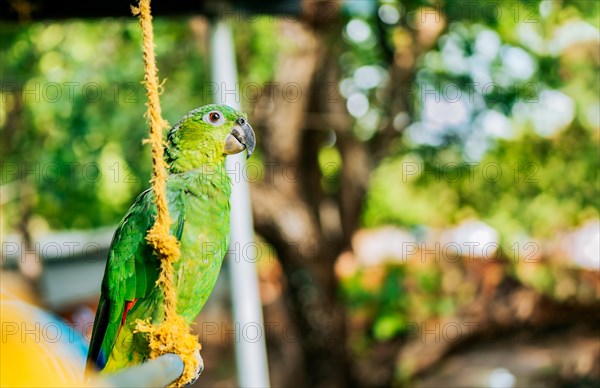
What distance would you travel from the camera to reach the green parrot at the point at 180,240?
36.5 inches

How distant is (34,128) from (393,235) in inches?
182

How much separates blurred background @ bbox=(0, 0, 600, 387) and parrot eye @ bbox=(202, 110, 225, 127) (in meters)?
2.27

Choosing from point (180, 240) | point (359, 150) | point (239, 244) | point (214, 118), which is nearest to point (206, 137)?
point (214, 118)

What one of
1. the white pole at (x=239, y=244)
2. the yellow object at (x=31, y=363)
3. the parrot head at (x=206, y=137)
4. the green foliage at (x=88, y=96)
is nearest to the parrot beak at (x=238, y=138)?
the parrot head at (x=206, y=137)

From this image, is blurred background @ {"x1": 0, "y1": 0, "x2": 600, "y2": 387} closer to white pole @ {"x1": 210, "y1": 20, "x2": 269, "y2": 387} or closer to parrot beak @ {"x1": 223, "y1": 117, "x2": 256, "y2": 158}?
white pole @ {"x1": 210, "y1": 20, "x2": 269, "y2": 387}

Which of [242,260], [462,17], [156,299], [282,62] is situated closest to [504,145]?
[462,17]

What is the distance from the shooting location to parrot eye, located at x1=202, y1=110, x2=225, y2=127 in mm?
969

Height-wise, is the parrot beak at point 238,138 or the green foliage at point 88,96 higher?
the green foliage at point 88,96

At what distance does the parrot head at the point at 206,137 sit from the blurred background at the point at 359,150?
2.24m

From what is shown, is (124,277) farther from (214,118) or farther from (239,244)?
(239,244)

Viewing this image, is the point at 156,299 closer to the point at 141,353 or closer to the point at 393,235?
the point at 141,353

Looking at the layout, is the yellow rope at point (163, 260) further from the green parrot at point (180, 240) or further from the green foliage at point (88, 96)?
the green foliage at point (88, 96)

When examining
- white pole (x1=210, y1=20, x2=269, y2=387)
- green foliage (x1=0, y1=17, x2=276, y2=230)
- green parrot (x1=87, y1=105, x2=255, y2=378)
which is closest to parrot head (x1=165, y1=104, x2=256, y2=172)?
green parrot (x1=87, y1=105, x2=255, y2=378)

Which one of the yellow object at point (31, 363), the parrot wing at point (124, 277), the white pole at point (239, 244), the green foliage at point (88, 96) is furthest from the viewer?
the green foliage at point (88, 96)
